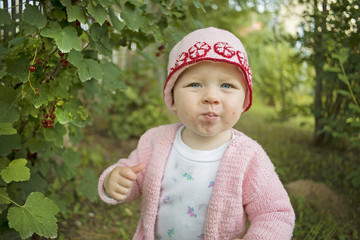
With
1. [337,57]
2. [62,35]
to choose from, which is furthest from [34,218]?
[337,57]

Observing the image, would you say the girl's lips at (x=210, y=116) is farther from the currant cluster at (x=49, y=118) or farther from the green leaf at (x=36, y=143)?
the green leaf at (x=36, y=143)

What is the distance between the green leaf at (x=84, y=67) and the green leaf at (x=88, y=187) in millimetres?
1136

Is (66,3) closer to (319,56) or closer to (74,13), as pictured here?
(74,13)

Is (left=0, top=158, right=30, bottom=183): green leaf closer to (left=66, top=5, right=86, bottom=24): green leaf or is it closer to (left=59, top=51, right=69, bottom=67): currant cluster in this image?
(left=59, top=51, right=69, bottom=67): currant cluster

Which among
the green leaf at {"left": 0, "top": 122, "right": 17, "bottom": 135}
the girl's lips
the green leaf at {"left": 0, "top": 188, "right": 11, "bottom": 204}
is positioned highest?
the girl's lips

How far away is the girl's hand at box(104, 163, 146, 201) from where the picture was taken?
1.48 m

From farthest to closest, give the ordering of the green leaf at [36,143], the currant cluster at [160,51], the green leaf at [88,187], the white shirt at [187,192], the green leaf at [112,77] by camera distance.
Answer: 1. the green leaf at [88,187]
2. the currant cluster at [160,51]
3. the green leaf at [112,77]
4. the green leaf at [36,143]
5. the white shirt at [187,192]

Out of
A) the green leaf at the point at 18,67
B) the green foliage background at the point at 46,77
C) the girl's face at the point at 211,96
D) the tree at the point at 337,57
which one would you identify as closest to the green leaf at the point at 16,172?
the green foliage background at the point at 46,77

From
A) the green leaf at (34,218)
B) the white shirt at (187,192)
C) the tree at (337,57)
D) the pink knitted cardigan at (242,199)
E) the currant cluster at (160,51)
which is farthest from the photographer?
the tree at (337,57)

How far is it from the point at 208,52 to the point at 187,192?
655 mm

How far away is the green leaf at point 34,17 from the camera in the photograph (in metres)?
1.36

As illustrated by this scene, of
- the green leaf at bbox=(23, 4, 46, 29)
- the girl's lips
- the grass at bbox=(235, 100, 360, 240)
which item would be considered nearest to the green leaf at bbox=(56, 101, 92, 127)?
the green leaf at bbox=(23, 4, 46, 29)

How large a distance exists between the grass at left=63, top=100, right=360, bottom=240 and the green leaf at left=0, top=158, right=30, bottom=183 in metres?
0.86

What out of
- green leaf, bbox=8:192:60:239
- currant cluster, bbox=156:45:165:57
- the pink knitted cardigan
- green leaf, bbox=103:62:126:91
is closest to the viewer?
green leaf, bbox=8:192:60:239
